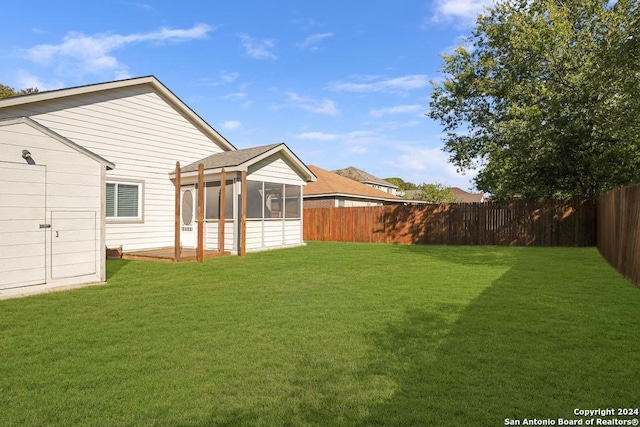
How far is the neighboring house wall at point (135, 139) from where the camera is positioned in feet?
38.4

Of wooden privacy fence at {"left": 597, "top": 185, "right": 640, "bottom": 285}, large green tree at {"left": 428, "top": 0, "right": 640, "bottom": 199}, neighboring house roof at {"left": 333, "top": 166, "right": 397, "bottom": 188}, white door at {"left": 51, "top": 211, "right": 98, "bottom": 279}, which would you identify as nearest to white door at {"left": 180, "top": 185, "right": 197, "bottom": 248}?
white door at {"left": 51, "top": 211, "right": 98, "bottom": 279}

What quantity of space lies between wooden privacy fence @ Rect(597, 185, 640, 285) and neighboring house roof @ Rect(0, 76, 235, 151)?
43.9 ft

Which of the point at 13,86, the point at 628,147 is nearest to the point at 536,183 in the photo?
the point at 628,147

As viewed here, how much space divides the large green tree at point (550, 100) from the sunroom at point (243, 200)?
10.1 metres

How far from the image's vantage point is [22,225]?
6637 millimetres

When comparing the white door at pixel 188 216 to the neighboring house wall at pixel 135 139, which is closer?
the neighboring house wall at pixel 135 139

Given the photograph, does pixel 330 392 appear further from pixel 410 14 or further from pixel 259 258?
pixel 410 14

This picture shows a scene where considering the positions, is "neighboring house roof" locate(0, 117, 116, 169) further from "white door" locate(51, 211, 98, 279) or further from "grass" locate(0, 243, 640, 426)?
"grass" locate(0, 243, 640, 426)

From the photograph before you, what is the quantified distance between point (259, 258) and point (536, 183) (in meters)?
14.0

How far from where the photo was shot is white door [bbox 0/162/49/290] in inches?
254

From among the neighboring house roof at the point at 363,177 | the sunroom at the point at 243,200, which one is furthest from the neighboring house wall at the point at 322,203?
the neighboring house roof at the point at 363,177

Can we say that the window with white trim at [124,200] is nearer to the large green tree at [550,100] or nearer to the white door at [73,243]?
the white door at [73,243]

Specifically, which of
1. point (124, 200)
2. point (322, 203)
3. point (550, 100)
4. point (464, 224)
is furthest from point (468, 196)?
point (124, 200)

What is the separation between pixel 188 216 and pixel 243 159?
10.2 feet
